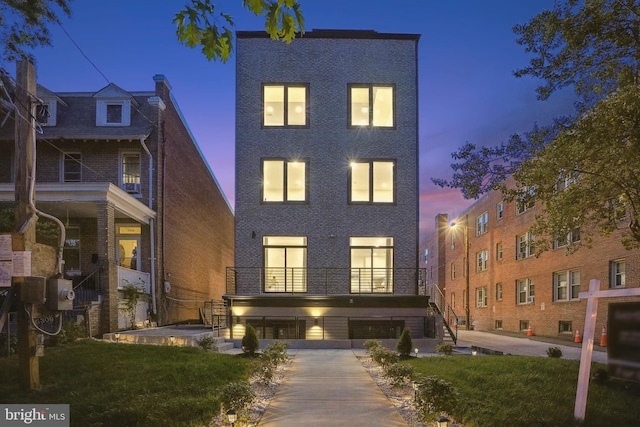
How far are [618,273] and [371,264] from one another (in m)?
10.4

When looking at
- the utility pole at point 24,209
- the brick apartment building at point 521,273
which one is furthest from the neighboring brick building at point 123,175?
the brick apartment building at point 521,273

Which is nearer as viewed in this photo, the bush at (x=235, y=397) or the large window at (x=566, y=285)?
the bush at (x=235, y=397)

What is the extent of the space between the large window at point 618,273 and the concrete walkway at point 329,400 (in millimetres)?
13871

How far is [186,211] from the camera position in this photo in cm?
2547

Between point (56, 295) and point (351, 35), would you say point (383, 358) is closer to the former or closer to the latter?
point (56, 295)

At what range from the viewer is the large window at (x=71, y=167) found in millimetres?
20906

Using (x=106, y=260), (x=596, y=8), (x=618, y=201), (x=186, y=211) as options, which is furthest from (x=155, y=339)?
(x=596, y=8)

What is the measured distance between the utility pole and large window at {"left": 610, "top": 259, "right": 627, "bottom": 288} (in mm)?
21093

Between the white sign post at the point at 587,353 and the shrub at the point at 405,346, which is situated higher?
the white sign post at the point at 587,353

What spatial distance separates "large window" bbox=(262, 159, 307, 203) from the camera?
21375mm

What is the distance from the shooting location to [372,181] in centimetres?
2148

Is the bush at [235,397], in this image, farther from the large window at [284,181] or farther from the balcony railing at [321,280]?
the large window at [284,181]

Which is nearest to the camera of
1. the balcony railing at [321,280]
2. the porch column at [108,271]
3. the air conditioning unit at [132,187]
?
the porch column at [108,271]

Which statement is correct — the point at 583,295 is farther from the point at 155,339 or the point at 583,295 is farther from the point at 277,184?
the point at 277,184
